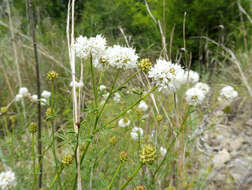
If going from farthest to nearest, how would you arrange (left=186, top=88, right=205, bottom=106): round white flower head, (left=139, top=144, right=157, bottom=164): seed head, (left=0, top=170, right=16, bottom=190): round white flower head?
(left=186, top=88, right=205, bottom=106): round white flower head → (left=0, top=170, right=16, bottom=190): round white flower head → (left=139, top=144, right=157, bottom=164): seed head

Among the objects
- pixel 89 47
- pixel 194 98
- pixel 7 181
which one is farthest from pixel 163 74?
pixel 7 181

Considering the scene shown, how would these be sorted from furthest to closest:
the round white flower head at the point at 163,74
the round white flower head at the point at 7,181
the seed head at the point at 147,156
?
the round white flower head at the point at 7,181, the round white flower head at the point at 163,74, the seed head at the point at 147,156

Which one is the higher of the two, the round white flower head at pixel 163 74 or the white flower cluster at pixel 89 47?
the white flower cluster at pixel 89 47

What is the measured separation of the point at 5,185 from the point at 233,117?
2.97 meters

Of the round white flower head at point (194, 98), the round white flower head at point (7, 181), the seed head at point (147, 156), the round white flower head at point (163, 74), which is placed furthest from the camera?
the round white flower head at point (194, 98)

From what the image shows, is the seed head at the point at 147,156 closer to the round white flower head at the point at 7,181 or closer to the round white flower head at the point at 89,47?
the round white flower head at the point at 89,47

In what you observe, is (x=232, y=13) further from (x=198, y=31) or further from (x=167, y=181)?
(x=167, y=181)

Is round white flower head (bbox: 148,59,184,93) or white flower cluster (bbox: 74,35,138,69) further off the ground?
white flower cluster (bbox: 74,35,138,69)

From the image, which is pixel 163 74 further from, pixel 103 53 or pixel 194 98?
pixel 194 98

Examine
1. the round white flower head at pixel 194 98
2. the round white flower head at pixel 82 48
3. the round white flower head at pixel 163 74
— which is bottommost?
the round white flower head at pixel 163 74

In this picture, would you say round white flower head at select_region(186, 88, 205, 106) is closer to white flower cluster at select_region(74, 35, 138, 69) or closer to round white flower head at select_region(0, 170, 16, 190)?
white flower cluster at select_region(74, 35, 138, 69)

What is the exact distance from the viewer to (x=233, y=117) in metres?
3.11

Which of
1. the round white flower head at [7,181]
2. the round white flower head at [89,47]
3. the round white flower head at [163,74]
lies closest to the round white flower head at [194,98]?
the round white flower head at [163,74]

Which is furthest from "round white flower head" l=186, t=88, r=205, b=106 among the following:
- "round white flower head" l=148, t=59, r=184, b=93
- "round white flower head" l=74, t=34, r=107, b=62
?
"round white flower head" l=74, t=34, r=107, b=62
